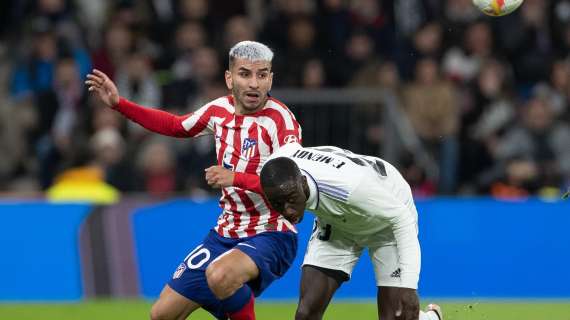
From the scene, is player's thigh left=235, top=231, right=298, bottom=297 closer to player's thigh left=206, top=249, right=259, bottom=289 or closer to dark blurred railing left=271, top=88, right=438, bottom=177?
player's thigh left=206, top=249, right=259, bottom=289

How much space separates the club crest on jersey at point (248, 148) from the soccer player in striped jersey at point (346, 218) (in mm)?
266

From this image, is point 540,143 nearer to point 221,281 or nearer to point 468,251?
point 468,251

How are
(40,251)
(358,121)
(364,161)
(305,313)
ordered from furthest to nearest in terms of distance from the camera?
(358,121)
(40,251)
(305,313)
(364,161)

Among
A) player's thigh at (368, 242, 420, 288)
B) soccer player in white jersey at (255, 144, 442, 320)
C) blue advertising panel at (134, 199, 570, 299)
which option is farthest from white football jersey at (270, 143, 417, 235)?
blue advertising panel at (134, 199, 570, 299)

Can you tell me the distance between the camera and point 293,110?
13.9 meters

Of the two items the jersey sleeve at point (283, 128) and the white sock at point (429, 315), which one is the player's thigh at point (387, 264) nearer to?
the white sock at point (429, 315)

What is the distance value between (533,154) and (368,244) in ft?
21.2

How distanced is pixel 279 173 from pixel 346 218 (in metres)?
0.65

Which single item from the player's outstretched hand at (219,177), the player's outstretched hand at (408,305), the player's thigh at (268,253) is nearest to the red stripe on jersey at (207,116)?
the player's outstretched hand at (219,177)

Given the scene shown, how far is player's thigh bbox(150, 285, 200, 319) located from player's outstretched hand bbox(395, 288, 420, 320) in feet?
4.42

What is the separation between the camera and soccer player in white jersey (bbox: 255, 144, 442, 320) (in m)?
7.09

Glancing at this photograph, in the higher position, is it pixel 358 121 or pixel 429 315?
pixel 358 121

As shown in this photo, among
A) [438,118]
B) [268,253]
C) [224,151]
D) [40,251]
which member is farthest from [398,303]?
[438,118]

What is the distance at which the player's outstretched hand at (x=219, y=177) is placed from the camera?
7.23 meters
